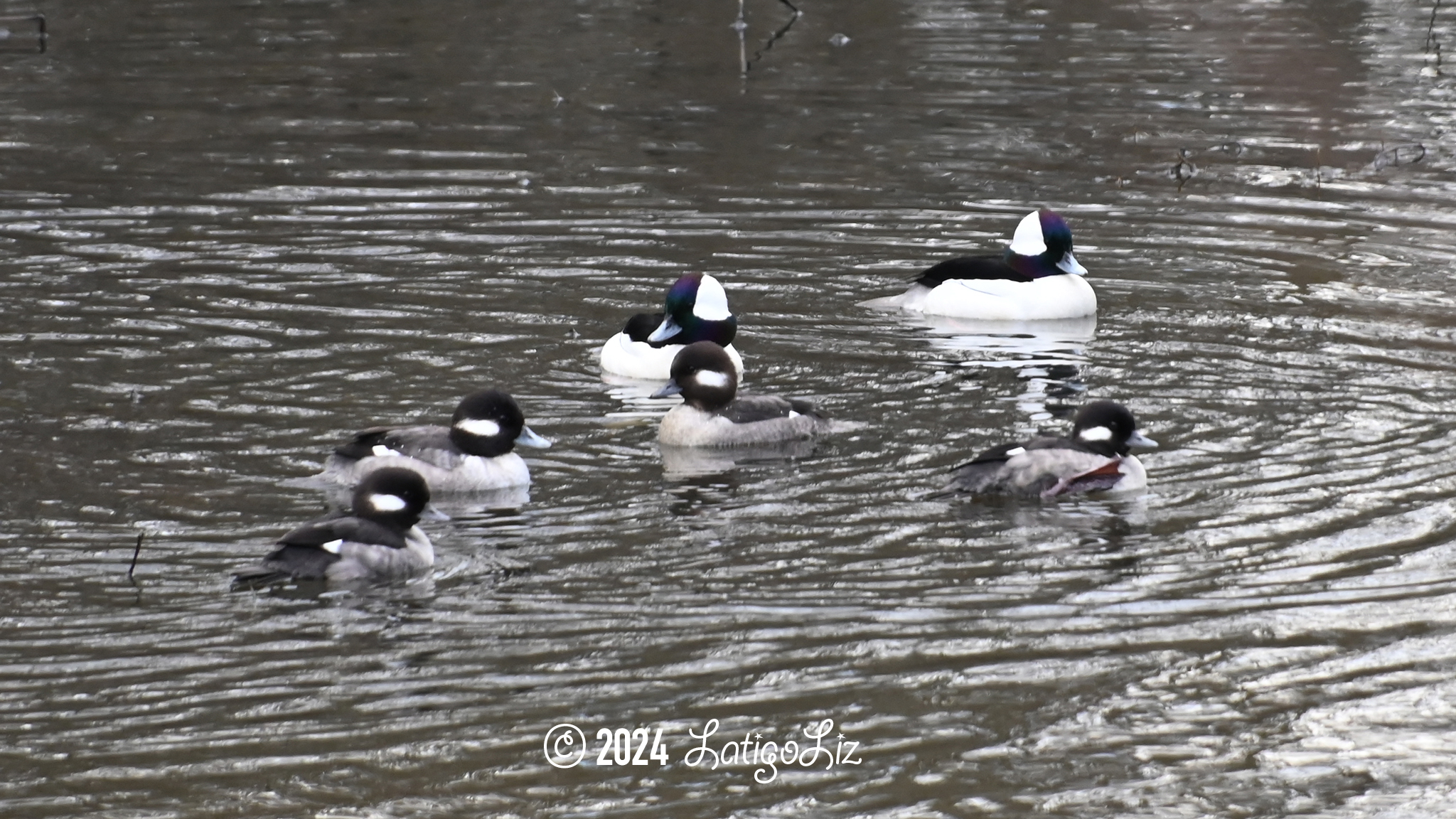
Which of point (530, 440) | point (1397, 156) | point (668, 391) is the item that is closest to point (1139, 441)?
point (668, 391)

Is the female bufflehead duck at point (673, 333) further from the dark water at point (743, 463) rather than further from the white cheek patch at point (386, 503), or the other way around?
the white cheek patch at point (386, 503)

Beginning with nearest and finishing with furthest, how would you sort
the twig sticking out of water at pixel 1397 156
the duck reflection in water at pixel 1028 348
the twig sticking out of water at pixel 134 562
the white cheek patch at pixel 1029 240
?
1. the twig sticking out of water at pixel 134 562
2. the duck reflection in water at pixel 1028 348
3. the white cheek patch at pixel 1029 240
4. the twig sticking out of water at pixel 1397 156

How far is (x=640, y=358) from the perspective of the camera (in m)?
12.5

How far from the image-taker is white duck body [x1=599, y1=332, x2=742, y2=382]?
41.1 ft

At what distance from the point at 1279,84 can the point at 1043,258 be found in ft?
34.3

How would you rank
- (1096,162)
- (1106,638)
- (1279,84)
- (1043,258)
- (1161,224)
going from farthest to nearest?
(1279,84)
(1096,162)
(1161,224)
(1043,258)
(1106,638)

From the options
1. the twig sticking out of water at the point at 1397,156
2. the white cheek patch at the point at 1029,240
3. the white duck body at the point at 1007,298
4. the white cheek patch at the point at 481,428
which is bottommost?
the white duck body at the point at 1007,298

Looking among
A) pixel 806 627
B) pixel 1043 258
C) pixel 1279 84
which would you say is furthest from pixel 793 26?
pixel 806 627

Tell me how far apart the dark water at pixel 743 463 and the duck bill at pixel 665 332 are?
0.47 m

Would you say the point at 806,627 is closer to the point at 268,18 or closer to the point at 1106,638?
the point at 1106,638

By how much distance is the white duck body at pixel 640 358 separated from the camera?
1254 cm

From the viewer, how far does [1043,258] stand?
1452cm

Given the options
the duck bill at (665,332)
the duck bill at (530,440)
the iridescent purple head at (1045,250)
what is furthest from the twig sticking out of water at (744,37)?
the duck bill at (530,440)

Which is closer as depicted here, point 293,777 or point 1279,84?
point 293,777
